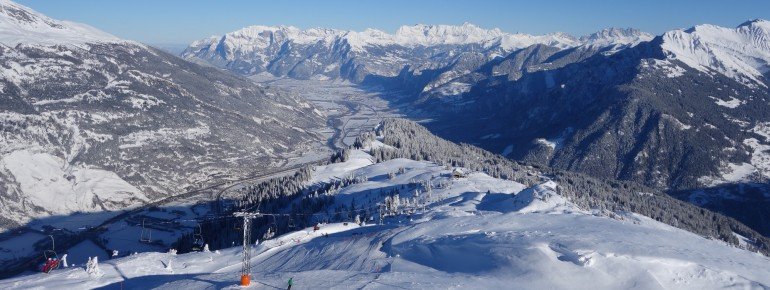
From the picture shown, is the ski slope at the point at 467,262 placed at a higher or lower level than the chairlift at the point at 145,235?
higher

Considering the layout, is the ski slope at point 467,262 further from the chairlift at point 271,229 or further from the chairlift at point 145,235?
the chairlift at point 145,235

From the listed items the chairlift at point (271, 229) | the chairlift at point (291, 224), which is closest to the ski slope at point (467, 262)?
the chairlift at point (271, 229)

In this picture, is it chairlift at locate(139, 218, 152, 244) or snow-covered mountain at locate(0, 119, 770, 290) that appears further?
chairlift at locate(139, 218, 152, 244)

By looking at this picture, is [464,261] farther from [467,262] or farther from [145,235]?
[145,235]

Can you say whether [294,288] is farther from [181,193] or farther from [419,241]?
[181,193]

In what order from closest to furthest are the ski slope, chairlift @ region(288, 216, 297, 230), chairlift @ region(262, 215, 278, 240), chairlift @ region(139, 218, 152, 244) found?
the ski slope
chairlift @ region(262, 215, 278, 240)
chairlift @ region(288, 216, 297, 230)
chairlift @ region(139, 218, 152, 244)

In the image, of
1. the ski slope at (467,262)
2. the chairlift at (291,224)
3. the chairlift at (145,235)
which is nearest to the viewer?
the ski slope at (467,262)

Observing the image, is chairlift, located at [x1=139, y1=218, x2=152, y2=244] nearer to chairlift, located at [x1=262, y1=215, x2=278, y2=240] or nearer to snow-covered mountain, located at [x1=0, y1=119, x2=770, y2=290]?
chairlift, located at [x1=262, y1=215, x2=278, y2=240]

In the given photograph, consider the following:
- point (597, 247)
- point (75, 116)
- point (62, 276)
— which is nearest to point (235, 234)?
point (62, 276)

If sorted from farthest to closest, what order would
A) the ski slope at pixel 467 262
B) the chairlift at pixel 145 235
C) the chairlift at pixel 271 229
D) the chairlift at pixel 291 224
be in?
the chairlift at pixel 145 235 → the chairlift at pixel 291 224 → the chairlift at pixel 271 229 → the ski slope at pixel 467 262

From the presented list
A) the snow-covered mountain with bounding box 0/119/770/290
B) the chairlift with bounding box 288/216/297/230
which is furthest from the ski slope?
the chairlift with bounding box 288/216/297/230
